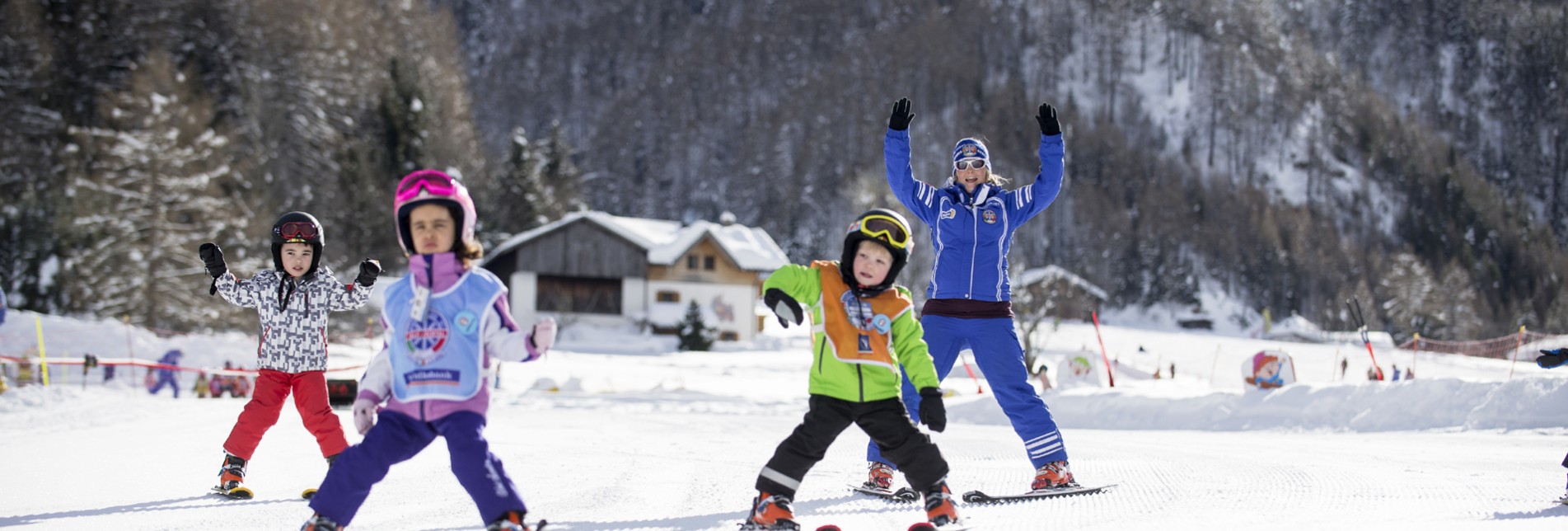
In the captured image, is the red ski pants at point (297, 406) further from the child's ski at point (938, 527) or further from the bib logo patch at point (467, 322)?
the child's ski at point (938, 527)

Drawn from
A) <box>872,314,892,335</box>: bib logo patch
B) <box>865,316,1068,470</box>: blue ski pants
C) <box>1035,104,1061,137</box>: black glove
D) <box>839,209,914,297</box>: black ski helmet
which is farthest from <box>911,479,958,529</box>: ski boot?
<box>1035,104,1061,137</box>: black glove

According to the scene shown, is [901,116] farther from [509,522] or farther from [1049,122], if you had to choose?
[509,522]

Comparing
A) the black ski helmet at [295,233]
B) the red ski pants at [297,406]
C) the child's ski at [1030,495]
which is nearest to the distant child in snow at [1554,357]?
the child's ski at [1030,495]

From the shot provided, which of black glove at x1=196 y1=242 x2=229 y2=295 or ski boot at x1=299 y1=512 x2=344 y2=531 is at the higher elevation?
black glove at x1=196 y1=242 x2=229 y2=295

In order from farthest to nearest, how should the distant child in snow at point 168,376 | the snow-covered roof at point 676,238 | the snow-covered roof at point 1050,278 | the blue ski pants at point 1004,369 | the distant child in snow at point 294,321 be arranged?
1. the snow-covered roof at point 1050,278
2. the snow-covered roof at point 676,238
3. the distant child in snow at point 168,376
4. the distant child in snow at point 294,321
5. the blue ski pants at point 1004,369

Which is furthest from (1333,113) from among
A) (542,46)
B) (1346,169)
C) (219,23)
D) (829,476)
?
(829,476)

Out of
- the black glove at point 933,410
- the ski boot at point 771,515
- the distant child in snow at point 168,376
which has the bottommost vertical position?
the distant child in snow at point 168,376

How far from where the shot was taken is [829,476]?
17.8ft

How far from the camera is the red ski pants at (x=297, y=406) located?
4.93 metres

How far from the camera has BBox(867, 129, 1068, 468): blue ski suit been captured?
475 cm

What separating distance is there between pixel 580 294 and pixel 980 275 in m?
40.6

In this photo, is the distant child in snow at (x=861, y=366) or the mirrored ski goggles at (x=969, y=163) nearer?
the distant child in snow at (x=861, y=366)

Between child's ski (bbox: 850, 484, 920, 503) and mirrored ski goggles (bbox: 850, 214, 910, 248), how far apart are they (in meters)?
1.26

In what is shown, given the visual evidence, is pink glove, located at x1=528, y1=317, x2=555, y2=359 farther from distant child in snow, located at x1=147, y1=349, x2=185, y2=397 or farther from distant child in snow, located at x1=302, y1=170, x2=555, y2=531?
distant child in snow, located at x1=147, y1=349, x2=185, y2=397
